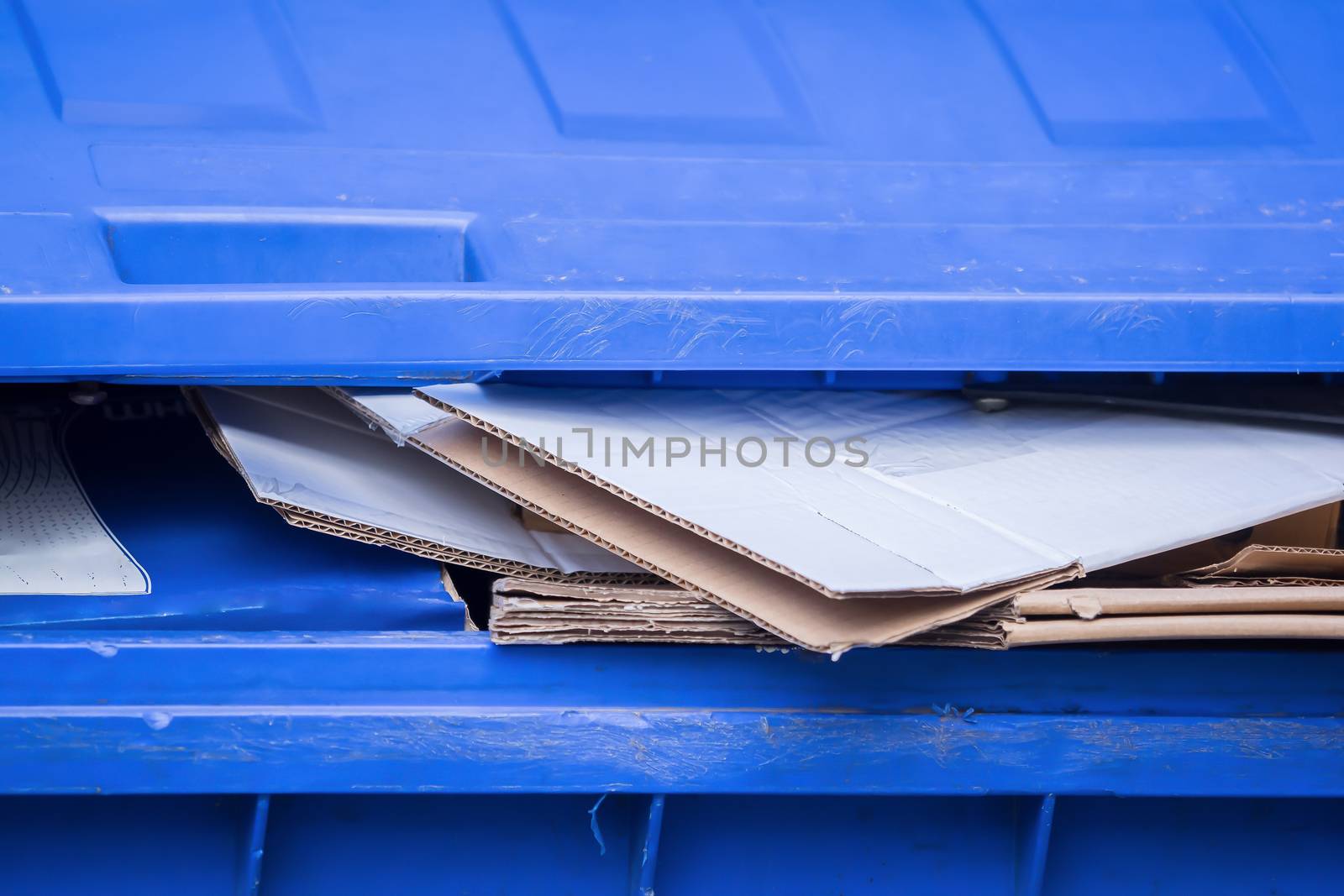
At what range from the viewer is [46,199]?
1363 millimetres

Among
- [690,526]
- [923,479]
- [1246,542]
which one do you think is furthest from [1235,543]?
[690,526]

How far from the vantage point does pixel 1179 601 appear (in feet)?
3.64

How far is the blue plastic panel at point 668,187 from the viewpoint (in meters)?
1.17

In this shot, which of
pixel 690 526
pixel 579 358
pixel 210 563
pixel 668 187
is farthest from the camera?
pixel 668 187

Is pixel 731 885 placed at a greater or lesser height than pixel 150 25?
lesser

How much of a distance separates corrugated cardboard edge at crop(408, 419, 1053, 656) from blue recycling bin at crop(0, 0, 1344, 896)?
9 cm

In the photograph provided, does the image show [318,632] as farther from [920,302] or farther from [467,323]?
[920,302]

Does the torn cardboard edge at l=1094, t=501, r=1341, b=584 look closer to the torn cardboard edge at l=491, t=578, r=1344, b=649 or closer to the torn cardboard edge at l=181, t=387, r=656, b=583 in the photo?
the torn cardboard edge at l=491, t=578, r=1344, b=649

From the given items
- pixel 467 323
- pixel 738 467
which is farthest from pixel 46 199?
pixel 738 467

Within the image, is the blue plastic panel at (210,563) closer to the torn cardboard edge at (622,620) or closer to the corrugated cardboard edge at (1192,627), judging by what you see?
the torn cardboard edge at (622,620)

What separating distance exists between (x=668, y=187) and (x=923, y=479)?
566 millimetres

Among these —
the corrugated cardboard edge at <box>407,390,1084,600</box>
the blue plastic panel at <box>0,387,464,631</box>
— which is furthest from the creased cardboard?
the blue plastic panel at <box>0,387,464,631</box>

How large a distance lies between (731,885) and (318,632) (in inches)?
21.7

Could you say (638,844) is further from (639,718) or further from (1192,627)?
(1192,627)
